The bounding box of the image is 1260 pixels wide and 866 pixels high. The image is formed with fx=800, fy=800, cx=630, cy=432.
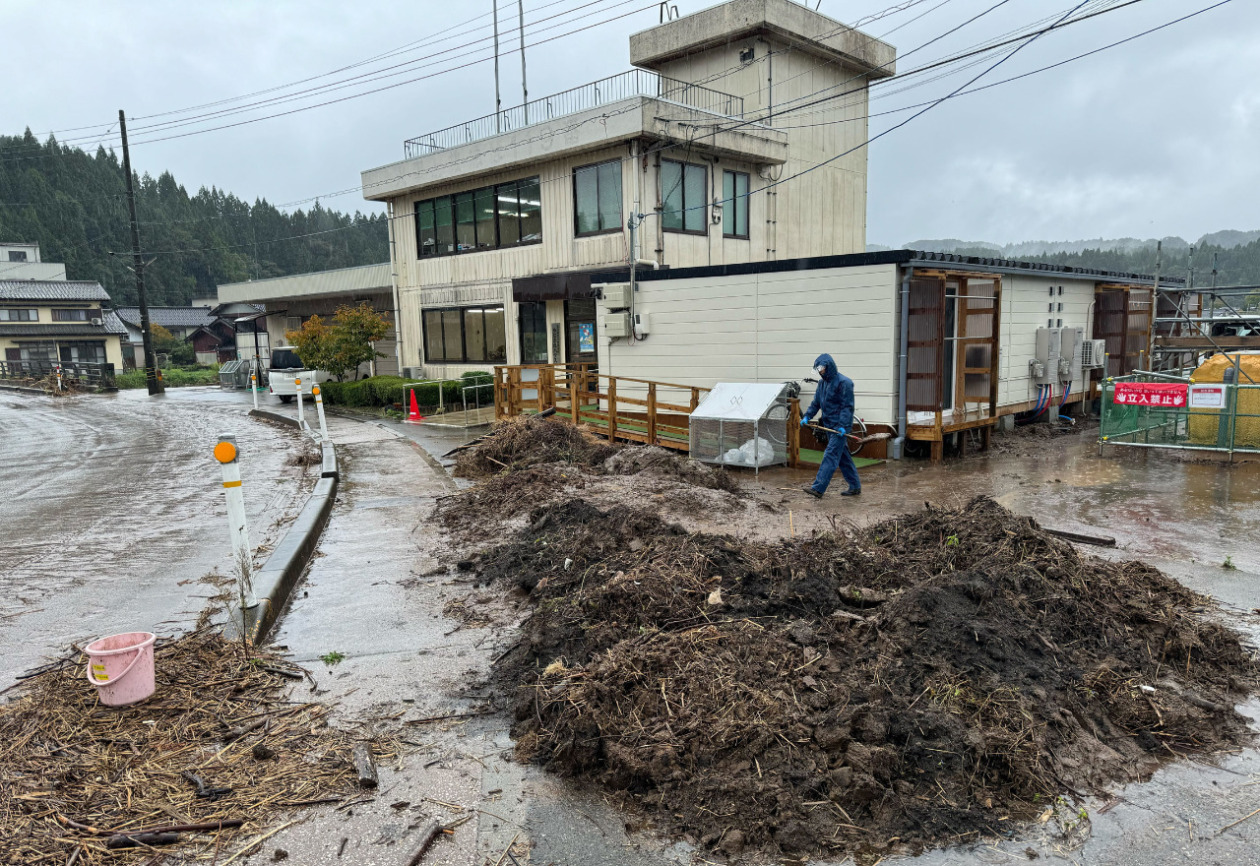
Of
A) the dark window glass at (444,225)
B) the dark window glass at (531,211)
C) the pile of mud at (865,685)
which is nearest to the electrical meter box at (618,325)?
the dark window glass at (531,211)

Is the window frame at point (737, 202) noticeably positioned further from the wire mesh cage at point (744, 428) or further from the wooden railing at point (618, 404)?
the wire mesh cage at point (744, 428)

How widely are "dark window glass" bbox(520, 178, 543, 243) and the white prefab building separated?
5.55m

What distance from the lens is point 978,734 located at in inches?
147

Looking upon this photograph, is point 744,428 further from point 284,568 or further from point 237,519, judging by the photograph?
point 237,519

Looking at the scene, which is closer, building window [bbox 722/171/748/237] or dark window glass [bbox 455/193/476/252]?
building window [bbox 722/171/748/237]

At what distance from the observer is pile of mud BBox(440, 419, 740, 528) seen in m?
9.48

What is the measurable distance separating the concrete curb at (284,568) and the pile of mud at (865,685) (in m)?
1.97

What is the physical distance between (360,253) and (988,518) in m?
112

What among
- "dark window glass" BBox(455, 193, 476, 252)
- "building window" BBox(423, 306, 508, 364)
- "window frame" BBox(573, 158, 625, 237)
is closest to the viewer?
"window frame" BBox(573, 158, 625, 237)

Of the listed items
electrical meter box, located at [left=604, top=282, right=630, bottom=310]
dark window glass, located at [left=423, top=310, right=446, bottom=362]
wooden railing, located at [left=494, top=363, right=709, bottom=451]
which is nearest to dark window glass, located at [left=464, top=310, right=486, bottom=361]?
dark window glass, located at [left=423, top=310, right=446, bottom=362]

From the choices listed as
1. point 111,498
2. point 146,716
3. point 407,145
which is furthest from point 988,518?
point 407,145

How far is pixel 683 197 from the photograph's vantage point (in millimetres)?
20141

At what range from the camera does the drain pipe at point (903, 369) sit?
1194cm

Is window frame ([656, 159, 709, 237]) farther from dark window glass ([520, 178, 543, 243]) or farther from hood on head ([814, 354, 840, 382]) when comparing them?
hood on head ([814, 354, 840, 382])
